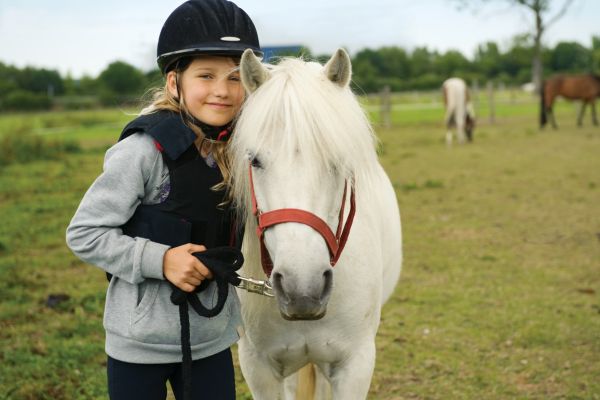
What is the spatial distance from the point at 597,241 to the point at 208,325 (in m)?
5.55

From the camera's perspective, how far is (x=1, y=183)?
11.1m

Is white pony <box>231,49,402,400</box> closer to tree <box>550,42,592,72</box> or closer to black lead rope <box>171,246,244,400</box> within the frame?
black lead rope <box>171,246,244,400</box>

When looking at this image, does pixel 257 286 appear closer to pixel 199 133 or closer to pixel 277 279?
pixel 277 279

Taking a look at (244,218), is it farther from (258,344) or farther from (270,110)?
(258,344)

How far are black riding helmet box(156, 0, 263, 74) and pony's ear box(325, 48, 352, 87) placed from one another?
0.29 metres

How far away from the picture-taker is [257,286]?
1926 millimetres

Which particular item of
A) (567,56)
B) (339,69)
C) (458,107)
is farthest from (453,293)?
(567,56)

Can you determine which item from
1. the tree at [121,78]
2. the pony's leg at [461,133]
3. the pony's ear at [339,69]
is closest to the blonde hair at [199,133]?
the pony's ear at [339,69]

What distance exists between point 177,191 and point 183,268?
23 cm

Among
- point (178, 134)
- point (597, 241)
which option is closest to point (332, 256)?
point (178, 134)

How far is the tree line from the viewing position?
35.9m

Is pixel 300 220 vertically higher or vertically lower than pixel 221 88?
lower

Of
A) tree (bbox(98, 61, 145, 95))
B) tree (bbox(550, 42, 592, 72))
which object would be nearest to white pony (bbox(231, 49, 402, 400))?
tree (bbox(98, 61, 145, 95))

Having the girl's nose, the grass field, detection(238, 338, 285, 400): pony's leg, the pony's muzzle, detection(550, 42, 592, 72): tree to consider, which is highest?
detection(550, 42, 592, 72): tree
